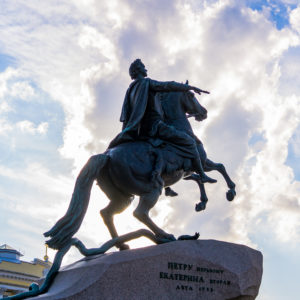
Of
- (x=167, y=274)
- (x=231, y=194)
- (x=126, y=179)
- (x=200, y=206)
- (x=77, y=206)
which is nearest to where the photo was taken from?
(x=167, y=274)

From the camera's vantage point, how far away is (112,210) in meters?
8.84

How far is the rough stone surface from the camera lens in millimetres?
6781

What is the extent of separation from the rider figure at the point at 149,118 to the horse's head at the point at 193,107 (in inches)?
17.8

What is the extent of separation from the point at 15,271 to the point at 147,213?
33.2 metres

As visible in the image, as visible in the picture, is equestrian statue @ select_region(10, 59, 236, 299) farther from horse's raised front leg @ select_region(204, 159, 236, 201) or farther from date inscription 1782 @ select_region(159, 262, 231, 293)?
date inscription 1782 @ select_region(159, 262, 231, 293)

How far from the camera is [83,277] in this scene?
690 centimetres

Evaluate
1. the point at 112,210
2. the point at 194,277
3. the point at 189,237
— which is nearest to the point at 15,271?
the point at 112,210

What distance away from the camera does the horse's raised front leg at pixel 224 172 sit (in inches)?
376

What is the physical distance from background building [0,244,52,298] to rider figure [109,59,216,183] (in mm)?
29730

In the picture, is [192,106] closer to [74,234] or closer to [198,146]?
[198,146]

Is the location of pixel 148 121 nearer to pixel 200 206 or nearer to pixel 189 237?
pixel 200 206

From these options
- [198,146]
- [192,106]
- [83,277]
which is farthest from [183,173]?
[83,277]

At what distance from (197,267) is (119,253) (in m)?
1.20

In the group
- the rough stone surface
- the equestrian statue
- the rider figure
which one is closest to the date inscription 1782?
the rough stone surface
